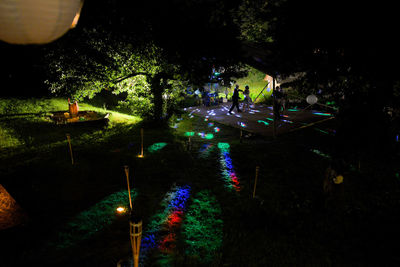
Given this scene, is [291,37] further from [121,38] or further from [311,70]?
[121,38]

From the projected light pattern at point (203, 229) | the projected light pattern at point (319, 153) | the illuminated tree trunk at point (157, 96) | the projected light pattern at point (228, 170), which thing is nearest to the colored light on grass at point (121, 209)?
the projected light pattern at point (203, 229)

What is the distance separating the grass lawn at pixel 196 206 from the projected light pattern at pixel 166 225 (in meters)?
0.02

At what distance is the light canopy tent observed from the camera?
4191 mm

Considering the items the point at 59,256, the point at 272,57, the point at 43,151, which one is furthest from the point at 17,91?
the point at 272,57

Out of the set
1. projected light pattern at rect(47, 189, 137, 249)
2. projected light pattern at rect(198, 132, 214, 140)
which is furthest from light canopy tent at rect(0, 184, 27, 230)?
projected light pattern at rect(198, 132, 214, 140)

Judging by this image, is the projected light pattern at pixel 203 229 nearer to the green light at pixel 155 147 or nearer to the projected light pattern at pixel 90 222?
the projected light pattern at pixel 90 222

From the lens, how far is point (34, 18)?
2283mm

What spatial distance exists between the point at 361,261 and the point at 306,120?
11.1 m

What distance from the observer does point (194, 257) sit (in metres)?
3.67

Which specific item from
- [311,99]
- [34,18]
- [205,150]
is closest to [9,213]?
[34,18]

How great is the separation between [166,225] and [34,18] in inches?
154

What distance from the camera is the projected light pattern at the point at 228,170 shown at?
6.22 meters

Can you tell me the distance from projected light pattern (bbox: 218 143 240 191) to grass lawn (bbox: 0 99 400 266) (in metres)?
0.03

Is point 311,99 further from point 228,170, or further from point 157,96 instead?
point 157,96
